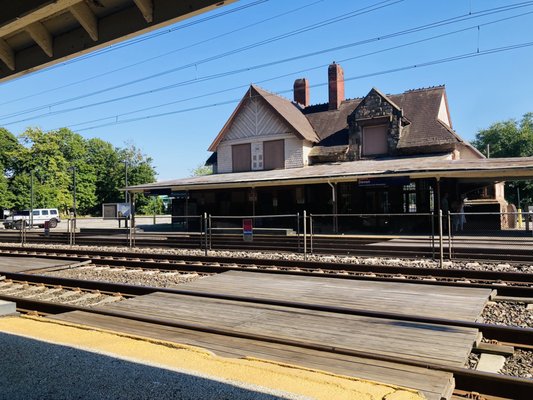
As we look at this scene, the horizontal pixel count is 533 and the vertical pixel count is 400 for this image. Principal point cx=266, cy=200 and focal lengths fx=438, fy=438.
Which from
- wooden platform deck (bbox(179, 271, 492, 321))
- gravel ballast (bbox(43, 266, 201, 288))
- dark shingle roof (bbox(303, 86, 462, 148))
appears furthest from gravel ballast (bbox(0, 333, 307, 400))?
dark shingle roof (bbox(303, 86, 462, 148))

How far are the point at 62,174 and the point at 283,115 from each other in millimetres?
61089

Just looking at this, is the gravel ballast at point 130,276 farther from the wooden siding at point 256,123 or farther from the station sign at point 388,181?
the wooden siding at point 256,123

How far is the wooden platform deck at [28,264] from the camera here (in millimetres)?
12570

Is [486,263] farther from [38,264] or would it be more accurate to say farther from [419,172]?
[38,264]

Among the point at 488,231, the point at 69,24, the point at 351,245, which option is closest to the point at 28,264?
the point at 69,24

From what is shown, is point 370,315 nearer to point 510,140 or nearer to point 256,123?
point 256,123

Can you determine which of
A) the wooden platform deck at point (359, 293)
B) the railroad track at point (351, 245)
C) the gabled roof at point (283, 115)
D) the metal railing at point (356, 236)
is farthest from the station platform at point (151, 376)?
the gabled roof at point (283, 115)

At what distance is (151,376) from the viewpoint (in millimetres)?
4027

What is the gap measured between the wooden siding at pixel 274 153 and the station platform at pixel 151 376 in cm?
2489

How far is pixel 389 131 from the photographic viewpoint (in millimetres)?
26875

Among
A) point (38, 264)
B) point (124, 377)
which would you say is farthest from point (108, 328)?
point (38, 264)

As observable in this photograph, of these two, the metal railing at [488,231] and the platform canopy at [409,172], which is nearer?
the metal railing at [488,231]

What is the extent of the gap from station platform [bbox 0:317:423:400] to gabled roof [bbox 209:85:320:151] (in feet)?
80.6

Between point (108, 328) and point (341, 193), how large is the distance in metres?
20.2
